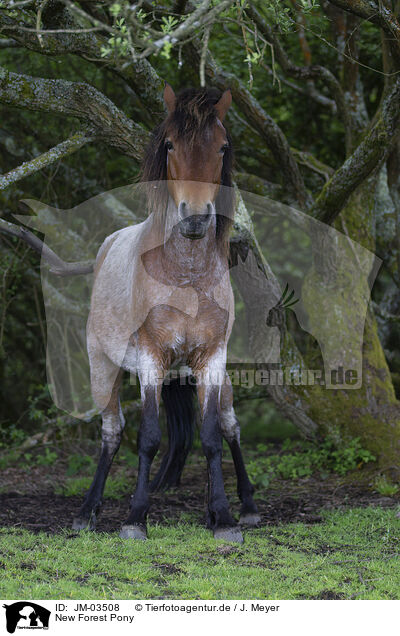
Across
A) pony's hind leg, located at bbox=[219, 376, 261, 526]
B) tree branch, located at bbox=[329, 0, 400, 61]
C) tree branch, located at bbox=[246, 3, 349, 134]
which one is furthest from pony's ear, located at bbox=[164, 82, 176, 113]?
pony's hind leg, located at bbox=[219, 376, 261, 526]

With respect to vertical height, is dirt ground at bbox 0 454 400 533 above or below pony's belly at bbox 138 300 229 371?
below

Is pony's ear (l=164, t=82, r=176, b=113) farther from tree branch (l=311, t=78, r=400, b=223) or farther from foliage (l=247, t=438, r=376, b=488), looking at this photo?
foliage (l=247, t=438, r=376, b=488)

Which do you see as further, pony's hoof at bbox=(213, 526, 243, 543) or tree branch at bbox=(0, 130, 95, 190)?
tree branch at bbox=(0, 130, 95, 190)

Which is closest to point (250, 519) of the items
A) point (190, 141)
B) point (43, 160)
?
point (190, 141)

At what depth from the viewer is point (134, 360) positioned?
5152 mm

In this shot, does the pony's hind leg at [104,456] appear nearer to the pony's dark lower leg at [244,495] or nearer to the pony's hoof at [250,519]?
the pony's dark lower leg at [244,495]

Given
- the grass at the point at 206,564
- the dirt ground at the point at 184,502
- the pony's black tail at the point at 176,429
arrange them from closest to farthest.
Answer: the grass at the point at 206,564 < the dirt ground at the point at 184,502 < the pony's black tail at the point at 176,429

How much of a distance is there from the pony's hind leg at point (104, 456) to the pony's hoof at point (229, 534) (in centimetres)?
102

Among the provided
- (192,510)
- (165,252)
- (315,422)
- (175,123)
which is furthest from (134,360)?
(315,422)

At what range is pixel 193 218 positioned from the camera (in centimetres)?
398

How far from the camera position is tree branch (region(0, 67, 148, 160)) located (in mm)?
5246

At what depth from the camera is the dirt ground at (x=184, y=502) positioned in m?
5.02

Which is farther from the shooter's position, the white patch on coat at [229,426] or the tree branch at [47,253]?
the tree branch at [47,253]
